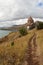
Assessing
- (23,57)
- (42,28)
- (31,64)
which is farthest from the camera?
(42,28)

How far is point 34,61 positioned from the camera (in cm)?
2930

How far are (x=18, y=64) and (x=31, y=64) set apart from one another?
68.1 inches

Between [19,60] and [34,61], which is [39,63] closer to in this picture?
[34,61]

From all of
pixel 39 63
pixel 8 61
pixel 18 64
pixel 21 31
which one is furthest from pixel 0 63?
pixel 21 31

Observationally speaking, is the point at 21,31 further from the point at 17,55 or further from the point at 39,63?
the point at 39,63

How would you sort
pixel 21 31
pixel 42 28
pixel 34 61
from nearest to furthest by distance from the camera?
pixel 34 61 → pixel 21 31 → pixel 42 28

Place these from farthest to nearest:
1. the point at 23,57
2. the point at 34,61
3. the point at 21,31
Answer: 1. the point at 21,31
2. the point at 23,57
3. the point at 34,61

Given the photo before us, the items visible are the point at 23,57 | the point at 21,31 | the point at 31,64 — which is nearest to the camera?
the point at 31,64

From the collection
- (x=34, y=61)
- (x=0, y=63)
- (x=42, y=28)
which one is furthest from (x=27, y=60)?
(x=42, y=28)

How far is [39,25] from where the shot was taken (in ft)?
320

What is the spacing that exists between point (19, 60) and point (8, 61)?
64.0 inches

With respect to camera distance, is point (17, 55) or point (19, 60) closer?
point (19, 60)

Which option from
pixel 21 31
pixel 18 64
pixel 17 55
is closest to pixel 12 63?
pixel 18 64

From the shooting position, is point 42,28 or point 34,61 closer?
point 34,61
